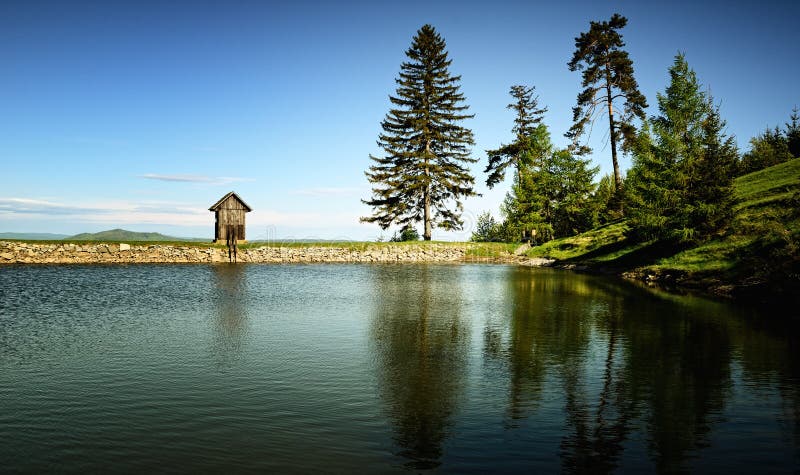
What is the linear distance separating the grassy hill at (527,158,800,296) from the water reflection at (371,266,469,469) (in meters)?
15.7

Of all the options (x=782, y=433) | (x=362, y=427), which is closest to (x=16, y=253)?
(x=362, y=427)

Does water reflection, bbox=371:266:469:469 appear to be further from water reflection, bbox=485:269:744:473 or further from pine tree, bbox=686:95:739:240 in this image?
pine tree, bbox=686:95:739:240

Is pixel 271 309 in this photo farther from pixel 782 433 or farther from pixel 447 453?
pixel 782 433

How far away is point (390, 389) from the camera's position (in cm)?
967

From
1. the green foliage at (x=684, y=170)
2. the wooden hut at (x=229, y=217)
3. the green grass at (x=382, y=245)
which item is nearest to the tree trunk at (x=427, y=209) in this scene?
the green grass at (x=382, y=245)

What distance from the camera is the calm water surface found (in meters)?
6.70

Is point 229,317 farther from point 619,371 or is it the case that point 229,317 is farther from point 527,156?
point 527,156

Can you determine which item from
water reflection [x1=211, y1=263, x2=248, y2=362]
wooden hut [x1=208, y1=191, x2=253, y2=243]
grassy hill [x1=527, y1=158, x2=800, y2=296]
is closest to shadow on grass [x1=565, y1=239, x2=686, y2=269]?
grassy hill [x1=527, y1=158, x2=800, y2=296]

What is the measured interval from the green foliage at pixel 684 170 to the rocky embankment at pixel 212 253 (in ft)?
72.9

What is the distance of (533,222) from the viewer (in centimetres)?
5681

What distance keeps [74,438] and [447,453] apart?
570cm

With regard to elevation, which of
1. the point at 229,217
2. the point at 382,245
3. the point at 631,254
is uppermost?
the point at 229,217

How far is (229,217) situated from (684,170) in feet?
137

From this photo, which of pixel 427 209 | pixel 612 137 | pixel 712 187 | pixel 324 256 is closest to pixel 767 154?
pixel 612 137
